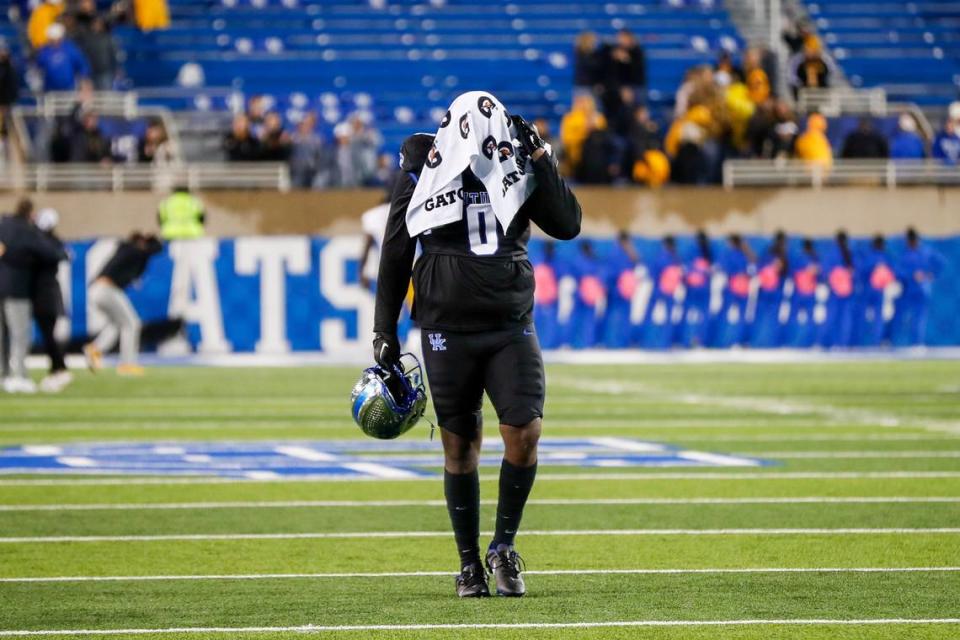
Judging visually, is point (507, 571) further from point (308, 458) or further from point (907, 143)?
point (907, 143)

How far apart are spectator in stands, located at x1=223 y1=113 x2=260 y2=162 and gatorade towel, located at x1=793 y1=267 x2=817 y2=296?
7221mm

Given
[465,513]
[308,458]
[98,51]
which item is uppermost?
[98,51]

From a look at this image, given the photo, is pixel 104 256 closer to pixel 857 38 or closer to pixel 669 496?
pixel 857 38

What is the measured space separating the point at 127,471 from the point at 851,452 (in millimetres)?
4478

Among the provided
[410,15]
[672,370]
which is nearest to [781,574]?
[672,370]

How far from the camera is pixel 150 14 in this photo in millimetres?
29500

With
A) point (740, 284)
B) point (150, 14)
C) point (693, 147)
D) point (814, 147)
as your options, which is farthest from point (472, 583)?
point (150, 14)

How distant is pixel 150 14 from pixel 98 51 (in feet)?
9.45

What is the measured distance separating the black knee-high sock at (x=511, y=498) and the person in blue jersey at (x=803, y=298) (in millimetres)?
19397

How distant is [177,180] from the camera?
83.8 feet

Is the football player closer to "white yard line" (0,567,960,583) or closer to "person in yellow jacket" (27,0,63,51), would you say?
"white yard line" (0,567,960,583)

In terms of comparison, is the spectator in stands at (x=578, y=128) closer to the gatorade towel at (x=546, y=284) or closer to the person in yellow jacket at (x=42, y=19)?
the gatorade towel at (x=546, y=284)

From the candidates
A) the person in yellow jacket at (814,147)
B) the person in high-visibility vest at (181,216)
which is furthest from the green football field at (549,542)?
the person in yellow jacket at (814,147)

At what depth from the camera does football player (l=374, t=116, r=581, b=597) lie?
6918 mm
